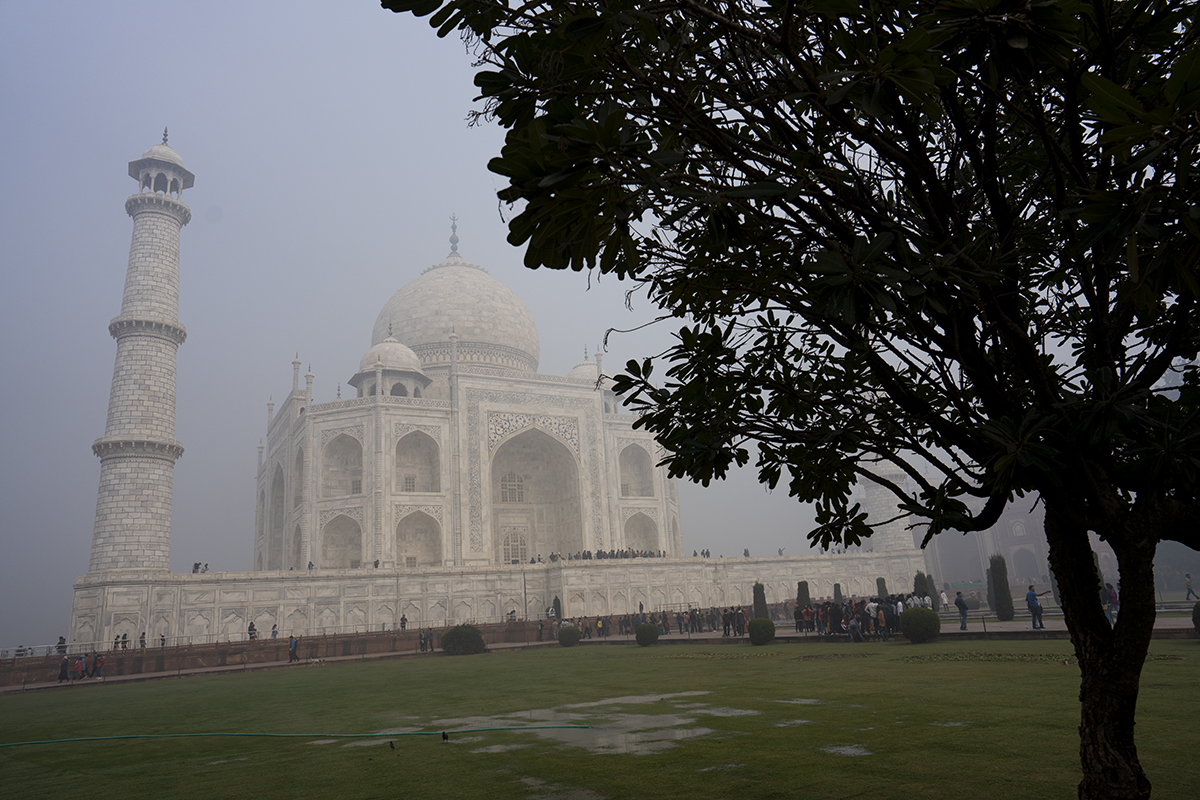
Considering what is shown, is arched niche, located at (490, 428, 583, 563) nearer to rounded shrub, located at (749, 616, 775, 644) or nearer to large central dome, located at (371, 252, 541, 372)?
large central dome, located at (371, 252, 541, 372)

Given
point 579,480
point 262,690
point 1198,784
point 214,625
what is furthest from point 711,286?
point 579,480

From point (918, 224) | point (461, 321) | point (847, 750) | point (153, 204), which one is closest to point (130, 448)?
point (153, 204)

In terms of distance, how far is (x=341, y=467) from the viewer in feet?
98.1

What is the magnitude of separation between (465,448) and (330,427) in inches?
208

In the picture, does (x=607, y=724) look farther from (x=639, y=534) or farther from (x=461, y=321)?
(x=461, y=321)

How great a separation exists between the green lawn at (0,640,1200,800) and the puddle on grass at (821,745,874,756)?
4 cm

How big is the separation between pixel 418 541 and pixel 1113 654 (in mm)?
29762

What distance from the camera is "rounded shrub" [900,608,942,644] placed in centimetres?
1350

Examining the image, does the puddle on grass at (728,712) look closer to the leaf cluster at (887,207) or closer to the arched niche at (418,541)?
the leaf cluster at (887,207)

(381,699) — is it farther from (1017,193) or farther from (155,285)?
(155,285)

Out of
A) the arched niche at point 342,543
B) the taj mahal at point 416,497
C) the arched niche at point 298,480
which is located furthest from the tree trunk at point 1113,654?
the arched niche at point 298,480

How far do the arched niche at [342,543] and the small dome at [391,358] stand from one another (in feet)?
21.3

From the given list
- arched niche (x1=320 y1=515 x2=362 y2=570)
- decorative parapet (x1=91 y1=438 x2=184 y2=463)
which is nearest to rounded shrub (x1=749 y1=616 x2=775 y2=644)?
arched niche (x1=320 y1=515 x2=362 y2=570)

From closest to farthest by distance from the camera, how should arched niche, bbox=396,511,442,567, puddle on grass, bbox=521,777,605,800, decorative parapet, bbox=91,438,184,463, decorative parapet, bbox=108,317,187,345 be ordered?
puddle on grass, bbox=521,777,605,800, decorative parapet, bbox=91,438,184,463, decorative parapet, bbox=108,317,187,345, arched niche, bbox=396,511,442,567
